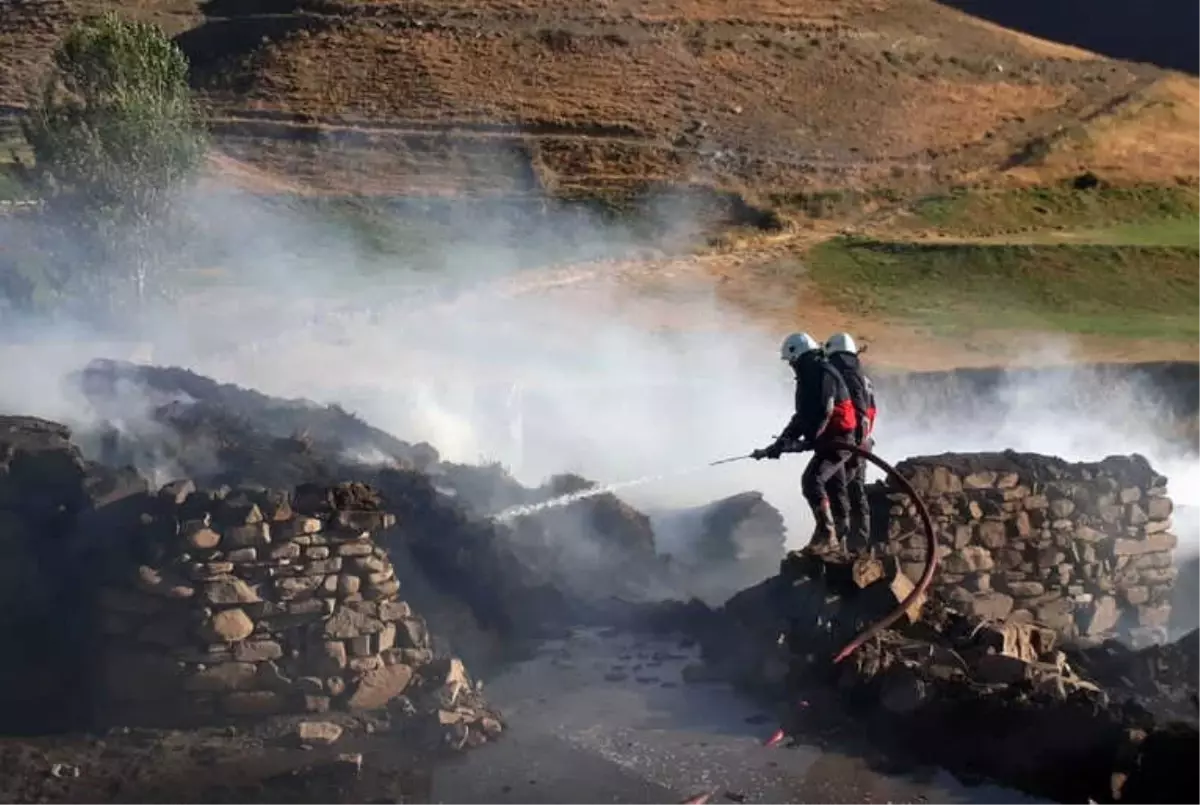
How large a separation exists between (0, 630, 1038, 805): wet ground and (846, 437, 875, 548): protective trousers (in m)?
2.28

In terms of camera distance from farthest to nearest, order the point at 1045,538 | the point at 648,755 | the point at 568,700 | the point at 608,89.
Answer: the point at 608,89 → the point at 1045,538 → the point at 568,700 → the point at 648,755

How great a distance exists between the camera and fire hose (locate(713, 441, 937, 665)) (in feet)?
38.5

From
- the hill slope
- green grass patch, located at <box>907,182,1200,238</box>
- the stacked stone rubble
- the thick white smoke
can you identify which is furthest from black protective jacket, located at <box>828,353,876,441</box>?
the hill slope

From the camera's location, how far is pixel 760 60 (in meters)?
71.6

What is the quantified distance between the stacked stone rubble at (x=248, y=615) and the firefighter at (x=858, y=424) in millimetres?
3934

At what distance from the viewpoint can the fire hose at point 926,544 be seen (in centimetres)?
1173

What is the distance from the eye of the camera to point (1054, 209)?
57.6m

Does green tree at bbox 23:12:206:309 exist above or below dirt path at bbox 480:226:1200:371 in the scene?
above

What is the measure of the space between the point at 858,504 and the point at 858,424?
73cm

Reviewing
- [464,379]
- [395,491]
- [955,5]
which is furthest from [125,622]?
[955,5]

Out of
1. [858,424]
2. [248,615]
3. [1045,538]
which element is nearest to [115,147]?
[858,424]

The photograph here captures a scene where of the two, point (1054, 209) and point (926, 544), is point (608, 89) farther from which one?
point (926, 544)

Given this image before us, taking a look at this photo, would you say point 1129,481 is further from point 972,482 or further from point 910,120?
point 910,120

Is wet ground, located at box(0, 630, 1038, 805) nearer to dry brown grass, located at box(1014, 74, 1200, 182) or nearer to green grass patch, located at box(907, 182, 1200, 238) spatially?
green grass patch, located at box(907, 182, 1200, 238)
